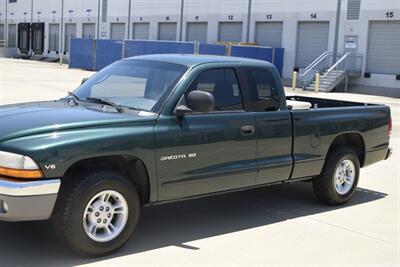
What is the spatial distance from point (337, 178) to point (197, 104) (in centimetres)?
270

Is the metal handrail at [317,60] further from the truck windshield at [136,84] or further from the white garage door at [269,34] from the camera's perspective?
the truck windshield at [136,84]

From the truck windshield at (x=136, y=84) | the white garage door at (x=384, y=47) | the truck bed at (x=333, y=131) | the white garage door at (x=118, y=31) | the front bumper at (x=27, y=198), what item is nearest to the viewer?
the front bumper at (x=27, y=198)

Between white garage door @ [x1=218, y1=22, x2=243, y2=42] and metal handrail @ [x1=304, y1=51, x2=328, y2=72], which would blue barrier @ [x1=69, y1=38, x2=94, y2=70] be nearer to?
white garage door @ [x1=218, y1=22, x2=243, y2=42]

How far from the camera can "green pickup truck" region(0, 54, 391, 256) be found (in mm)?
4578

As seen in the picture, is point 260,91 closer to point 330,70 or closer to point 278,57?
point 330,70

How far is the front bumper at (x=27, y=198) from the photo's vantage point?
442cm

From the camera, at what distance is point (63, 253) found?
501 cm

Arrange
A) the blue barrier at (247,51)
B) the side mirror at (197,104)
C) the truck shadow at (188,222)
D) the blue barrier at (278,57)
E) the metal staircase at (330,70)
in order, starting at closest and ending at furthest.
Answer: the truck shadow at (188,222)
the side mirror at (197,104)
the metal staircase at (330,70)
the blue barrier at (247,51)
the blue barrier at (278,57)

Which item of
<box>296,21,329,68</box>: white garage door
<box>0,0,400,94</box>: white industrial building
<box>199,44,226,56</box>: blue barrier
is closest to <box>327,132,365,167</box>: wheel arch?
<box>0,0,400,94</box>: white industrial building

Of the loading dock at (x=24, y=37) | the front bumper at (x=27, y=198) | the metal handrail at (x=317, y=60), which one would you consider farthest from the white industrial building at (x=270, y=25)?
the front bumper at (x=27, y=198)

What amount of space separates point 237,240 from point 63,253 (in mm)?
1681

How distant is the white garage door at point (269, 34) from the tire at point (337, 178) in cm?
3384

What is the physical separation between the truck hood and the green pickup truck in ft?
0.03

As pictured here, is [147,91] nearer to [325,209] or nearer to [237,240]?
[237,240]
